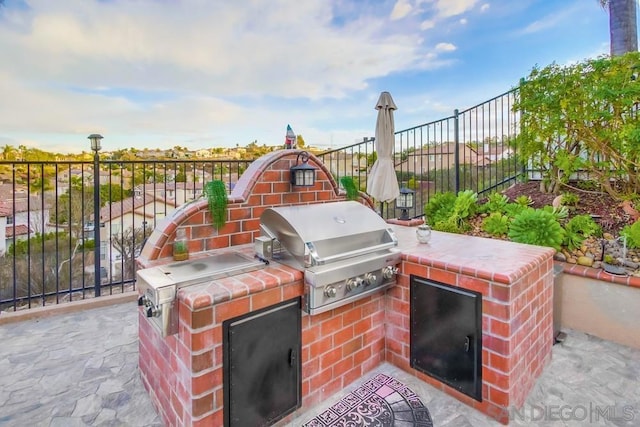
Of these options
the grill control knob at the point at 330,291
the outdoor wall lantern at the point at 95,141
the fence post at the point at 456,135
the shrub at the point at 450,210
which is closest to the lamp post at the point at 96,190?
the outdoor wall lantern at the point at 95,141

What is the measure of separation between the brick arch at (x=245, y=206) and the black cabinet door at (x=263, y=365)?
1.05 metres

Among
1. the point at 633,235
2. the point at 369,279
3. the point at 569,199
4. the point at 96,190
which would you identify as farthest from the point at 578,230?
the point at 96,190

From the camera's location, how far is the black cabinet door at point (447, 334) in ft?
7.34

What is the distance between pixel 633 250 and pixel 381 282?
10.6ft

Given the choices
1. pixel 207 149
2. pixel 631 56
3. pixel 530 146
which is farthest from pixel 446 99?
pixel 207 149

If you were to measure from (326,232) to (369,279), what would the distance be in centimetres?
49

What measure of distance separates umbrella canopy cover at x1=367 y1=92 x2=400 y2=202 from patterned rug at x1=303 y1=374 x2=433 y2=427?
7.26 ft

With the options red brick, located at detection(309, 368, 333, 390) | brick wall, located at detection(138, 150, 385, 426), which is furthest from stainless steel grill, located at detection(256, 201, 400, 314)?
red brick, located at detection(309, 368, 333, 390)

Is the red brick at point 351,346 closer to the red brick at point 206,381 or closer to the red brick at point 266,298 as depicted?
the red brick at point 266,298

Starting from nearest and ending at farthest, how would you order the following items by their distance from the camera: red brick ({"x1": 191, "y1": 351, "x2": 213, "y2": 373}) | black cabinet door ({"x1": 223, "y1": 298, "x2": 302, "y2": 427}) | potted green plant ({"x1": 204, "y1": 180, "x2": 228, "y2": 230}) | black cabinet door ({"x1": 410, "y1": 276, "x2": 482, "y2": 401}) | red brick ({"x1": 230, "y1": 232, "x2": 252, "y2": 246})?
red brick ({"x1": 191, "y1": 351, "x2": 213, "y2": 373}), black cabinet door ({"x1": 223, "y1": 298, "x2": 302, "y2": 427}), black cabinet door ({"x1": 410, "y1": 276, "x2": 482, "y2": 401}), potted green plant ({"x1": 204, "y1": 180, "x2": 228, "y2": 230}), red brick ({"x1": 230, "y1": 232, "x2": 252, "y2": 246})

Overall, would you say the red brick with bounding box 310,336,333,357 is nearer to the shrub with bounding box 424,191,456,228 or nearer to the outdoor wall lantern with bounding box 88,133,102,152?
the shrub with bounding box 424,191,456,228

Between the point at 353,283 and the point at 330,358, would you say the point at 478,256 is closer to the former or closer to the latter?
the point at 353,283

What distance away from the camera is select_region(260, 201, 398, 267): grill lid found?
7.24 ft

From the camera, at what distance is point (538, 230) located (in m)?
3.64
